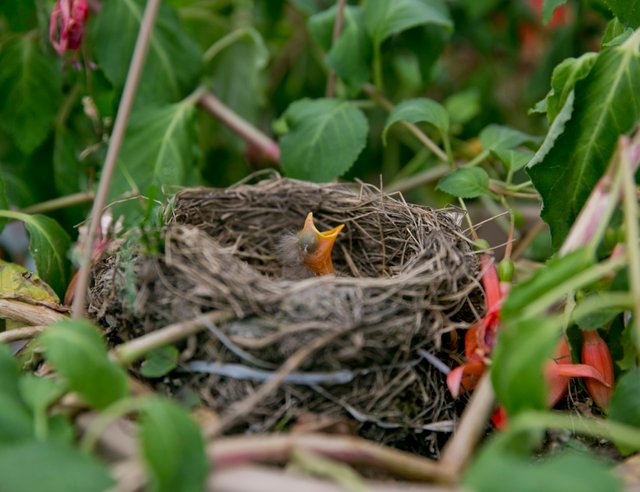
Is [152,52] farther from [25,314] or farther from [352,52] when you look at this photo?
[25,314]

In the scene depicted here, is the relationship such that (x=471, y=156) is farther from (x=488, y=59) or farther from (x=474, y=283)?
(x=488, y=59)

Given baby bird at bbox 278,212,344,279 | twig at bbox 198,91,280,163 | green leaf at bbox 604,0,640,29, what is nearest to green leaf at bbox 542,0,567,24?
green leaf at bbox 604,0,640,29

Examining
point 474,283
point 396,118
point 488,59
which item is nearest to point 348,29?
point 396,118

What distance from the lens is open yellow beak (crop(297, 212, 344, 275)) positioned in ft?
3.00

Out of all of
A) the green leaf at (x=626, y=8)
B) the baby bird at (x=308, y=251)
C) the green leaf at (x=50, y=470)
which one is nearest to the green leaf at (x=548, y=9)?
the green leaf at (x=626, y=8)

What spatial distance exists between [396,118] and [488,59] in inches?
43.7

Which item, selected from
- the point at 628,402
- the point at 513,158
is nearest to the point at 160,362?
the point at 628,402

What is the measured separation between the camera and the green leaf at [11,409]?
0.48m

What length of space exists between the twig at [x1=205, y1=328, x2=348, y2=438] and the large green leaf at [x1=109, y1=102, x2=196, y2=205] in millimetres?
430

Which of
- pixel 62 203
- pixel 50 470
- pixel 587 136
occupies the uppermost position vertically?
pixel 587 136

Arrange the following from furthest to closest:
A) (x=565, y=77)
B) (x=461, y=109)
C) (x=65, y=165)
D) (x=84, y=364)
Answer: (x=461, y=109), (x=65, y=165), (x=565, y=77), (x=84, y=364)

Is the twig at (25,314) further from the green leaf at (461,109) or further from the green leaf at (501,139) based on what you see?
the green leaf at (461,109)

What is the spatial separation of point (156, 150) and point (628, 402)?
668 mm

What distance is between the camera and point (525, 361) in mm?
467
